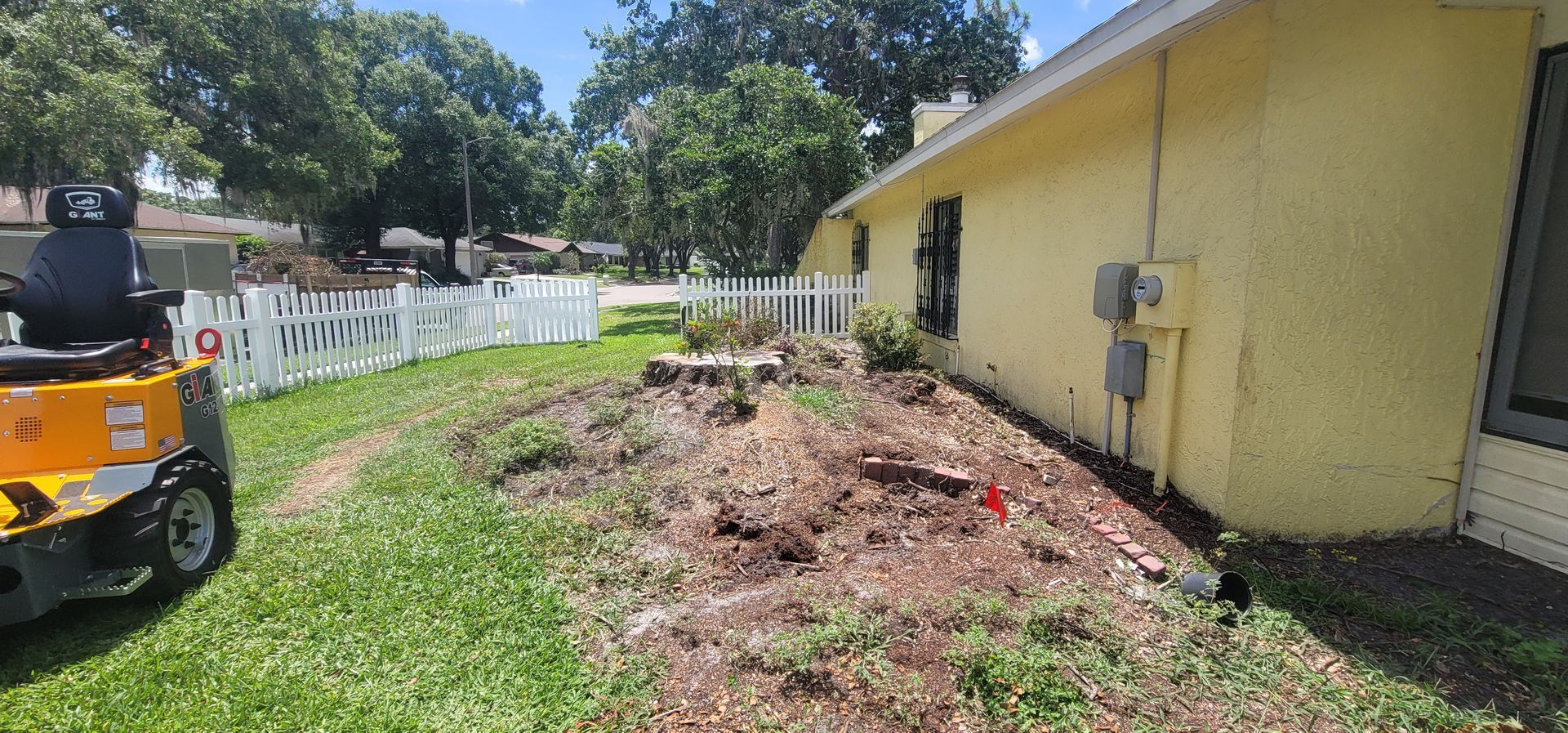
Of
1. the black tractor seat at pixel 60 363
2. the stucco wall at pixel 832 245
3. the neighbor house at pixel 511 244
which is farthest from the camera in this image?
the neighbor house at pixel 511 244

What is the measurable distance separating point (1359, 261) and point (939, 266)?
203 inches

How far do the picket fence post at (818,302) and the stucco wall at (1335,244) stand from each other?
716cm

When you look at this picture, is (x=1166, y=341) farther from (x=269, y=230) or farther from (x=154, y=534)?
(x=269, y=230)

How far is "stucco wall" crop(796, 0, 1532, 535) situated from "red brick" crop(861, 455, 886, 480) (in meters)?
1.74

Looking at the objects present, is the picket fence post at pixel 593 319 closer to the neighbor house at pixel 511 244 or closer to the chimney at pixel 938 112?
the chimney at pixel 938 112

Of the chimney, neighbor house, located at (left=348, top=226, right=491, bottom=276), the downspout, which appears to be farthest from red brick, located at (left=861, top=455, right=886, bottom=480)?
neighbor house, located at (left=348, top=226, right=491, bottom=276)

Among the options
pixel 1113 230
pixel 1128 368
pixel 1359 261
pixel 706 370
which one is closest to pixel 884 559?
pixel 1128 368

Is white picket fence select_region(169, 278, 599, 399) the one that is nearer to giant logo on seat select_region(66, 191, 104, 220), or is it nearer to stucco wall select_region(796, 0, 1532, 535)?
giant logo on seat select_region(66, 191, 104, 220)

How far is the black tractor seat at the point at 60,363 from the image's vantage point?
2850mm

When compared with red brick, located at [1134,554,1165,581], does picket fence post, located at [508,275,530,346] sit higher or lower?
higher

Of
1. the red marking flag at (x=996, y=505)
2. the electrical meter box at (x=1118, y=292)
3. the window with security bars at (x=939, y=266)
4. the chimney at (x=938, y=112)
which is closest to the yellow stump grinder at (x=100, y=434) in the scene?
the red marking flag at (x=996, y=505)

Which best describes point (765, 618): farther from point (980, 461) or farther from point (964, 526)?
point (980, 461)

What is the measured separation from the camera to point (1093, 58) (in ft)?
13.0

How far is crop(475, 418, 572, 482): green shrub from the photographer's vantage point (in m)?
4.63
